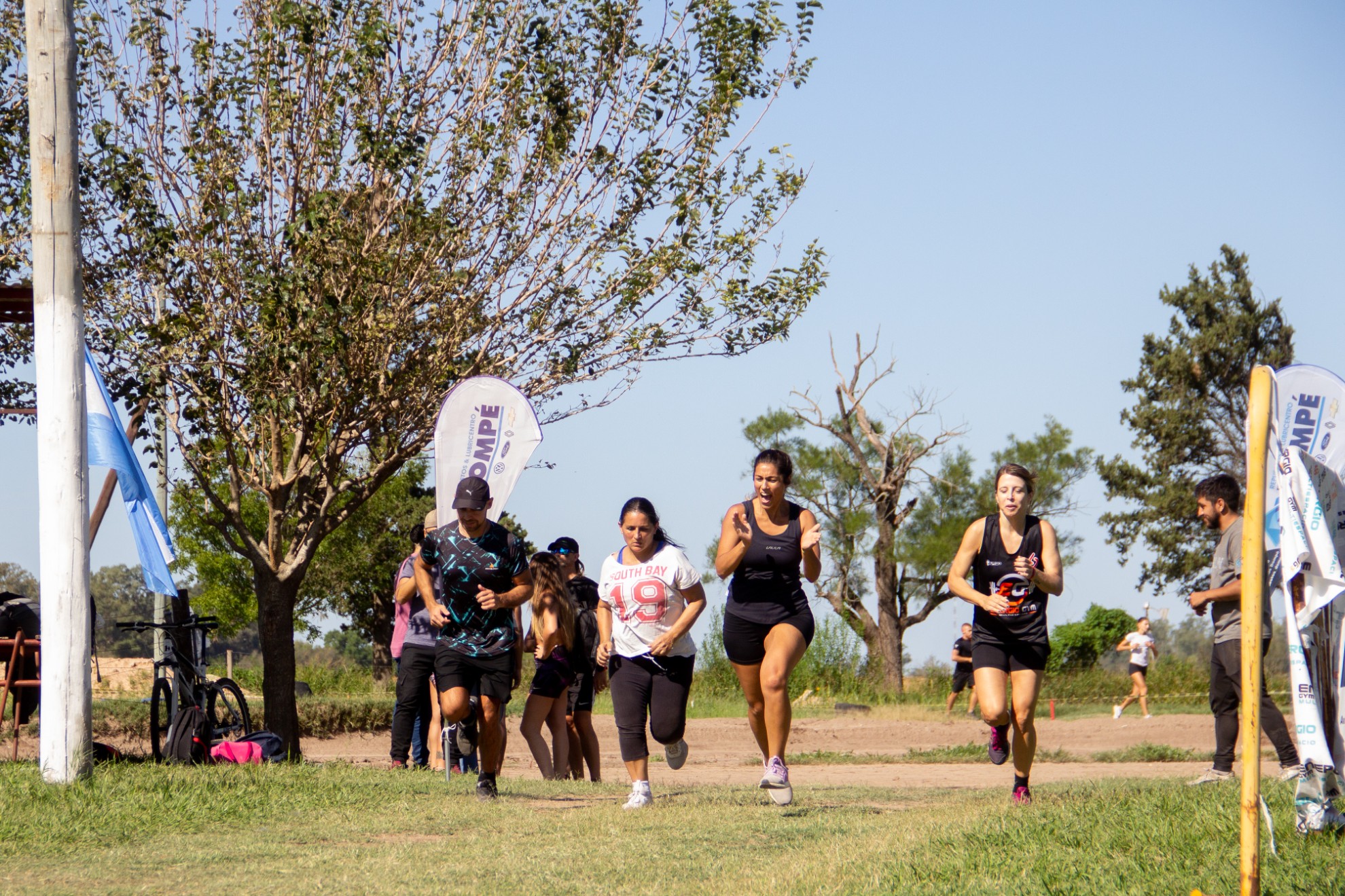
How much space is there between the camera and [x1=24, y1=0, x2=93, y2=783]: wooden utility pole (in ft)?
28.7

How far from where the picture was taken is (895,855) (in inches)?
239

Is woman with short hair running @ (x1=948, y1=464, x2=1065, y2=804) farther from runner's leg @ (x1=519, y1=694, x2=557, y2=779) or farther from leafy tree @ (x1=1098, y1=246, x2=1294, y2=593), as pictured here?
leafy tree @ (x1=1098, y1=246, x2=1294, y2=593)

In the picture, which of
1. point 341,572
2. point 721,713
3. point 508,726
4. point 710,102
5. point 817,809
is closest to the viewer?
point 817,809

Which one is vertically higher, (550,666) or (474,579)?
(474,579)

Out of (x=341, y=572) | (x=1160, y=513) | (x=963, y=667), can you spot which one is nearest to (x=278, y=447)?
(x=963, y=667)

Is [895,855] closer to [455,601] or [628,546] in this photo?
[628,546]

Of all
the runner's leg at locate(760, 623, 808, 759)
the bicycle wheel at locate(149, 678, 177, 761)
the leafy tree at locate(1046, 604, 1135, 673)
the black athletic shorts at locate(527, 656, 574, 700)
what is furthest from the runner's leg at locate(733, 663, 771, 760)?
the leafy tree at locate(1046, 604, 1135, 673)

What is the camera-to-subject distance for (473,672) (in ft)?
29.1

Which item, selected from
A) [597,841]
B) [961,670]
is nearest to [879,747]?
[961,670]

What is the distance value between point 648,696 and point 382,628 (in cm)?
3772

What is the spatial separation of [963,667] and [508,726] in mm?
7805

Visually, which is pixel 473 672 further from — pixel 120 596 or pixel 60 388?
pixel 120 596

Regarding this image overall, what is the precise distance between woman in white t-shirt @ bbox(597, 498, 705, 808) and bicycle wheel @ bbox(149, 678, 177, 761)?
4194 mm

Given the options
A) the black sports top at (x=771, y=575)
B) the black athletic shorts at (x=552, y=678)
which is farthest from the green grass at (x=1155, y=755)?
the black sports top at (x=771, y=575)
